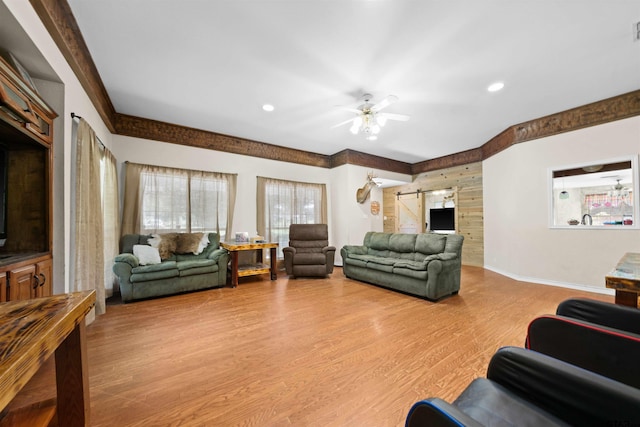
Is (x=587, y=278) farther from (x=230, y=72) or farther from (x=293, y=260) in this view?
(x=230, y=72)

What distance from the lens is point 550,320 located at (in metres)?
1.21

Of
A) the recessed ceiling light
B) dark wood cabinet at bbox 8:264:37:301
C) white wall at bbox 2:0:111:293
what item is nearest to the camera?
dark wood cabinet at bbox 8:264:37:301

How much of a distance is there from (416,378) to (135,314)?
319 cm

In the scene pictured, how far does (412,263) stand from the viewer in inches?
143

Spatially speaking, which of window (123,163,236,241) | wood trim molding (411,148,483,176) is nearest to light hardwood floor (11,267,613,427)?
window (123,163,236,241)

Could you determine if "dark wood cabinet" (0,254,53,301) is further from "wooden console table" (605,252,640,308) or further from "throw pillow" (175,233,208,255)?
"wooden console table" (605,252,640,308)

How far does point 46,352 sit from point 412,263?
3.70m

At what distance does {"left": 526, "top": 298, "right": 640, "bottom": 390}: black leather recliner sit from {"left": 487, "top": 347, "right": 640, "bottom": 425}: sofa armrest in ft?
1.20

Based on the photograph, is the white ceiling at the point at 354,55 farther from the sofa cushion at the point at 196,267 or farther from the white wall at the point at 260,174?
the sofa cushion at the point at 196,267

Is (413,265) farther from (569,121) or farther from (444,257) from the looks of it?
(569,121)

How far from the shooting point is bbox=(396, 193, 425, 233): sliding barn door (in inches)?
281

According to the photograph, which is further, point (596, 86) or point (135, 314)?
point (596, 86)

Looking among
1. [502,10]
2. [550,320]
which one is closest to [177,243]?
[550,320]

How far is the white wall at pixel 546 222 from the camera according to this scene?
3537 mm
